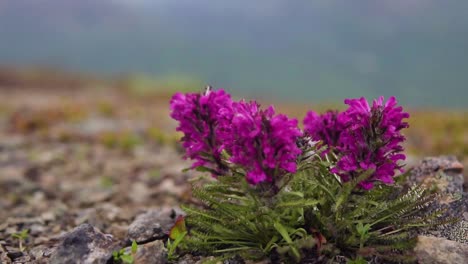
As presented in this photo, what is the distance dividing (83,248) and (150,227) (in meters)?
0.58

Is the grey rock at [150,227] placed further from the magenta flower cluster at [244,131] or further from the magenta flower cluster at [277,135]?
the magenta flower cluster at [244,131]

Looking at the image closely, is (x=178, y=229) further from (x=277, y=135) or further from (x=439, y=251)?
(x=439, y=251)

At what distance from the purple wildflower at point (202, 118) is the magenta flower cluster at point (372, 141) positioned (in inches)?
31.8

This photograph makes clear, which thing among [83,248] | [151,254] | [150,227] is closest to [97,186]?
[150,227]

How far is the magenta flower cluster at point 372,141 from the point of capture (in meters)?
3.01

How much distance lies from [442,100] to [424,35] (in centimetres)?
2777

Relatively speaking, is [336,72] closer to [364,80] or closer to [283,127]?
[364,80]

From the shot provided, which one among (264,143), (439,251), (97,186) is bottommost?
(439,251)

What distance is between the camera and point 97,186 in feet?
23.0

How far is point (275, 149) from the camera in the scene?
284 cm

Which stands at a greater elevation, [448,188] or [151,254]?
[448,188]

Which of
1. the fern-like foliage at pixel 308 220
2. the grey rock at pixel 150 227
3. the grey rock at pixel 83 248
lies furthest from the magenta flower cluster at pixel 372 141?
the grey rock at pixel 83 248

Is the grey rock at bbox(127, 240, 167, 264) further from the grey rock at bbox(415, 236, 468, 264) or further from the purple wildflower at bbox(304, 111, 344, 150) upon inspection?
the grey rock at bbox(415, 236, 468, 264)

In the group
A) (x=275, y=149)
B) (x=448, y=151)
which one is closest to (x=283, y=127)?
(x=275, y=149)
